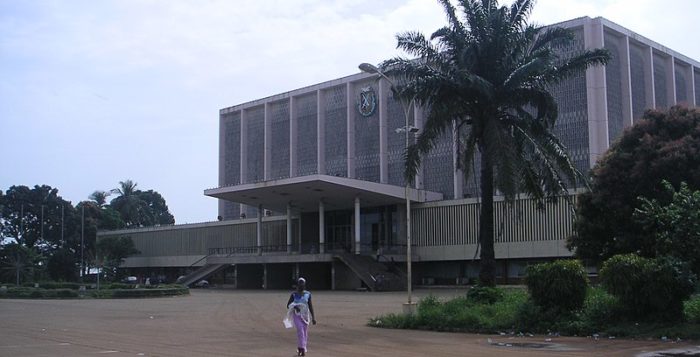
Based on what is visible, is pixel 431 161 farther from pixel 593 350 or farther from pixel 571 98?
pixel 593 350

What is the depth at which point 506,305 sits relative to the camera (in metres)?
22.3

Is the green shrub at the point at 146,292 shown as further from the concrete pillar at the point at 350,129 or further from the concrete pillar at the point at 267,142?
the concrete pillar at the point at 267,142

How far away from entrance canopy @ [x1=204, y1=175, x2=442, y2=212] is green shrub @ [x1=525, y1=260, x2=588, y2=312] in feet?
117

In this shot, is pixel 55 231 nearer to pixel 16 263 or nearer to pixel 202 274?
pixel 16 263

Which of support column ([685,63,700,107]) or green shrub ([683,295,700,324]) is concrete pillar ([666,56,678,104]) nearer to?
support column ([685,63,700,107])

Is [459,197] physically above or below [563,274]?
above

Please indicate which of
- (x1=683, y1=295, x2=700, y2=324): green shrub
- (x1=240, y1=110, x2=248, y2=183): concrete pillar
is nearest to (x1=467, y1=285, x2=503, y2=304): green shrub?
(x1=683, y1=295, x2=700, y2=324): green shrub

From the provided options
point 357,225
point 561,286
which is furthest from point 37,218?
point 561,286

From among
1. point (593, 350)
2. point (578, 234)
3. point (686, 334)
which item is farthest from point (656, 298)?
point (578, 234)

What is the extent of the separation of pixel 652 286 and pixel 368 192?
42.1m

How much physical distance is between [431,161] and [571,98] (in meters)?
14.4

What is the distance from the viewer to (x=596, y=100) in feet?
197

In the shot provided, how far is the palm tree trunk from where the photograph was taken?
25547mm

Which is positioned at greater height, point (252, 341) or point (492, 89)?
point (492, 89)
